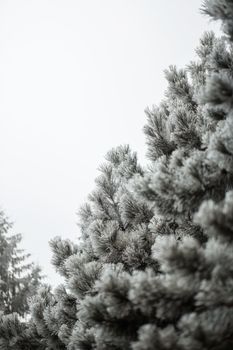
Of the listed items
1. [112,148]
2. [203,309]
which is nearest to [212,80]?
[203,309]

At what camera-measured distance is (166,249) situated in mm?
1399

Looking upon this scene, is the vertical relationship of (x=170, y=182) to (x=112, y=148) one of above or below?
below

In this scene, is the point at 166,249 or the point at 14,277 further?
the point at 14,277

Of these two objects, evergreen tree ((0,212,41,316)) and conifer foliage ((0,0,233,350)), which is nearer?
conifer foliage ((0,0,233,350))

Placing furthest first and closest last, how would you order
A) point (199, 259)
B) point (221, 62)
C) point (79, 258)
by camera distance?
point (79, 258) → point (221, 62) → point (199, 259)

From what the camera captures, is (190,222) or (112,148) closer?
(190,222)

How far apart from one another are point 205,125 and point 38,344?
263cm

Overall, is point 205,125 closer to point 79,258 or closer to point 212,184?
point 212,184

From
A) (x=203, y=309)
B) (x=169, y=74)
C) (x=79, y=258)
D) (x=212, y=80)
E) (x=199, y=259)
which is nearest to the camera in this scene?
(x=199, y=259)

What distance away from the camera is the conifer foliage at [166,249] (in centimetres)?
138

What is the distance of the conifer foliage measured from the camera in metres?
1.38

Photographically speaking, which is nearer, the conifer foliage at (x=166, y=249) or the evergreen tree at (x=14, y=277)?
the conifer foliage at (x=166, y=249)

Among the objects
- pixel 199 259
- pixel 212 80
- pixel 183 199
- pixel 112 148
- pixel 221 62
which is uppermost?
pixel 112 148

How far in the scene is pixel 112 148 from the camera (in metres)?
3.81
